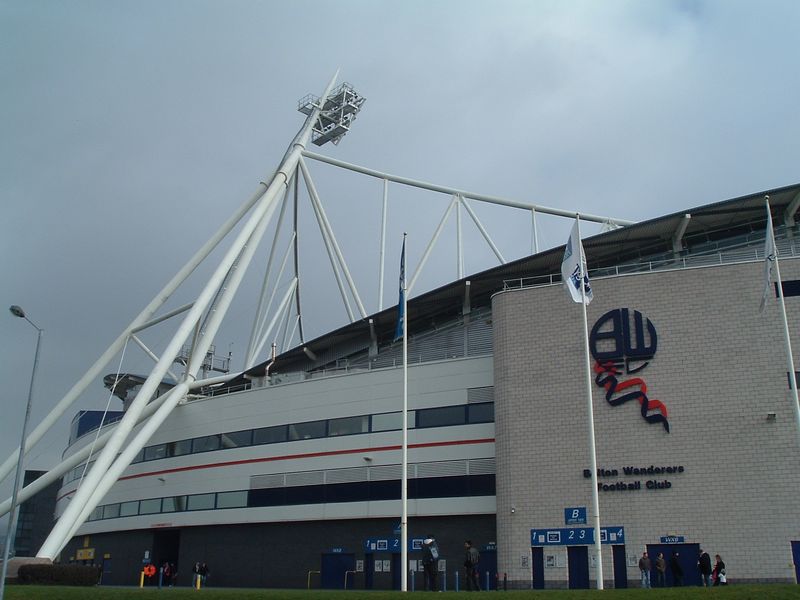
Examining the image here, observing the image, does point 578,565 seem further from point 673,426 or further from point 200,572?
point 200,572

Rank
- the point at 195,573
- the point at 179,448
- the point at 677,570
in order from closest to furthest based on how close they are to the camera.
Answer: the point at 677,570 → the point at 195,573 → the point at 179,448

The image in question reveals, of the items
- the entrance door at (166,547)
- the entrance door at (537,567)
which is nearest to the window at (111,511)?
the entrance door at (166,547)

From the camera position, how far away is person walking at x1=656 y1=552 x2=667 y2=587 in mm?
31442

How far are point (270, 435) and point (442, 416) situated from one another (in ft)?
36.8

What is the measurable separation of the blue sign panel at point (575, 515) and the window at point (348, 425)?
12.5m

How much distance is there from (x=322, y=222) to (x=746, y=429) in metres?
33.5

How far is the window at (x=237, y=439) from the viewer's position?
156 ft

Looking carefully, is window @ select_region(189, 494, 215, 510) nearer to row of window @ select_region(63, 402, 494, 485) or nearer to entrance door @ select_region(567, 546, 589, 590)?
row of window @ select_region(63, 402, 494, 485)

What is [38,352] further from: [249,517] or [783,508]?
[783,508]

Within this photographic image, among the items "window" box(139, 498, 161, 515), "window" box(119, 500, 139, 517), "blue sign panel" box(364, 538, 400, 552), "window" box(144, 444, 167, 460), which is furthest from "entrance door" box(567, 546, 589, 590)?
"window" box(119, 500, 139, 517)

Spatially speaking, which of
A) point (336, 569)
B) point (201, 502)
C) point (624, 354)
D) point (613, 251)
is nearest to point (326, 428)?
point (336, 569)

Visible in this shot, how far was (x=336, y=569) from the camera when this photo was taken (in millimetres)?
42188

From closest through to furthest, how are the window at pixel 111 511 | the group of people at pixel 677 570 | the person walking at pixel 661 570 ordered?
the group of people at pixel 677 570 → the person walking at pixel 661 570 → the window at pixel 111 511

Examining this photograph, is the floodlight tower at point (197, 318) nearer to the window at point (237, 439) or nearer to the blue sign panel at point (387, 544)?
the window at point (237, 439)
